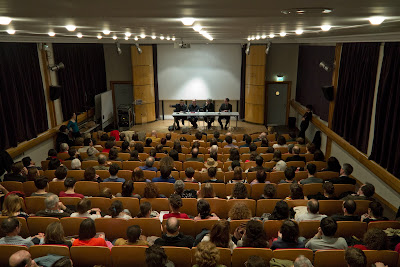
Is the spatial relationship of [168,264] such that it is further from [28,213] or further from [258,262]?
[28,213]

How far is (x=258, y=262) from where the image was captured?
118 inches

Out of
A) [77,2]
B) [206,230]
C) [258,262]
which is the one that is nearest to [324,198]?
[206,230]

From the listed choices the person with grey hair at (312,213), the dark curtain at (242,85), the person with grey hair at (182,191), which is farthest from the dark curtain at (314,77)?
the person with grey hair at (182,191)

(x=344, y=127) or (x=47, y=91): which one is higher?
(x=47, y=91)

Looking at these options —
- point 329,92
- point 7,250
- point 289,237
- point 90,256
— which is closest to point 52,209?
point 7,250

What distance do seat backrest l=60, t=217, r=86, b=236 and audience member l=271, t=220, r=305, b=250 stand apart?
261 cm

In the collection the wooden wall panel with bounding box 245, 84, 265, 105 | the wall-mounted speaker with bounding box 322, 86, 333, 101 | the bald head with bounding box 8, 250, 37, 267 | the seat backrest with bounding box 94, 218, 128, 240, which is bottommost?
the seat backrest with bounding box 94, 218, 128, 240

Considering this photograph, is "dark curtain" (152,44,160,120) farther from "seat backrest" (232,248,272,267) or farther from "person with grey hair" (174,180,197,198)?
"seat backrest" (232,248,272,267)

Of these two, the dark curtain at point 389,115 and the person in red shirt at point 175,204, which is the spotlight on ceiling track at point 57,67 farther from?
the dark curtain at point 389,115

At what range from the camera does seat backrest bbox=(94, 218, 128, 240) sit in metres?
4.26

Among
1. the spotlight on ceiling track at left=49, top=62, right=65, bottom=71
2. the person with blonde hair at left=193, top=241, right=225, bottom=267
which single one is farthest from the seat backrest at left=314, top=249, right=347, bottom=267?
the spotlight on ceiling track at left=49, top=62, right=65, bottom=71

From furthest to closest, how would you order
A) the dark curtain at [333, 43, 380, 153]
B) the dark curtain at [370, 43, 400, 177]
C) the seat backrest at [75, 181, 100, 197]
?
1. the dark curtain at [333, 43, 380, 153]
2. the dark curtain at [370, 43, 400, 177]
3. the seat backrest at [75, 181, 100, 197]

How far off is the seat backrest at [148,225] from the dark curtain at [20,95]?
16.8 ft

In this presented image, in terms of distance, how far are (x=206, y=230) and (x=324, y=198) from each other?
2.35 meters
